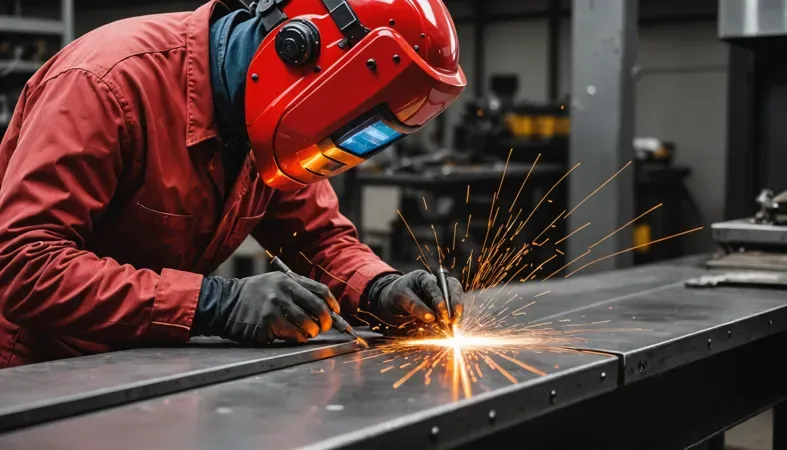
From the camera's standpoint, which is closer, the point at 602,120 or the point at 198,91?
the point at 198,91

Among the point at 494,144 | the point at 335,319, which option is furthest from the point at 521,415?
the point at 494,144

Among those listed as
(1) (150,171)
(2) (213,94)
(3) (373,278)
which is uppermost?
(2) (213,94)

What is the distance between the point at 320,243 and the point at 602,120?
4.73 ft

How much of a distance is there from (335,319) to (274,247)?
1.44 ft

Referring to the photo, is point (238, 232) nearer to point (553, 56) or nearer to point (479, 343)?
point (479, 343)

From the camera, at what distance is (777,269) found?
2.34 metres

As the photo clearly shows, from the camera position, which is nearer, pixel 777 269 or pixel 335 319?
pixel 335 319

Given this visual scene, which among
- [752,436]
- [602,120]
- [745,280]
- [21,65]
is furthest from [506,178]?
[745,280]

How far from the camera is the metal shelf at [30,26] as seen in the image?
4.93 meters

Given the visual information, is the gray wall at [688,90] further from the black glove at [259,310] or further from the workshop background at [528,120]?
the black glove at [259,310]

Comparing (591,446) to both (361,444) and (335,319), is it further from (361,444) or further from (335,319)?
(361,444)

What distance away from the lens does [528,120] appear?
303 inches

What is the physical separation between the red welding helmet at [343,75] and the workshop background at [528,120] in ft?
7.02

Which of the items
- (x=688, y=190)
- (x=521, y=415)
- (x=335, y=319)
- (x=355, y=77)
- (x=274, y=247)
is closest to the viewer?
(x=521, y=415)
